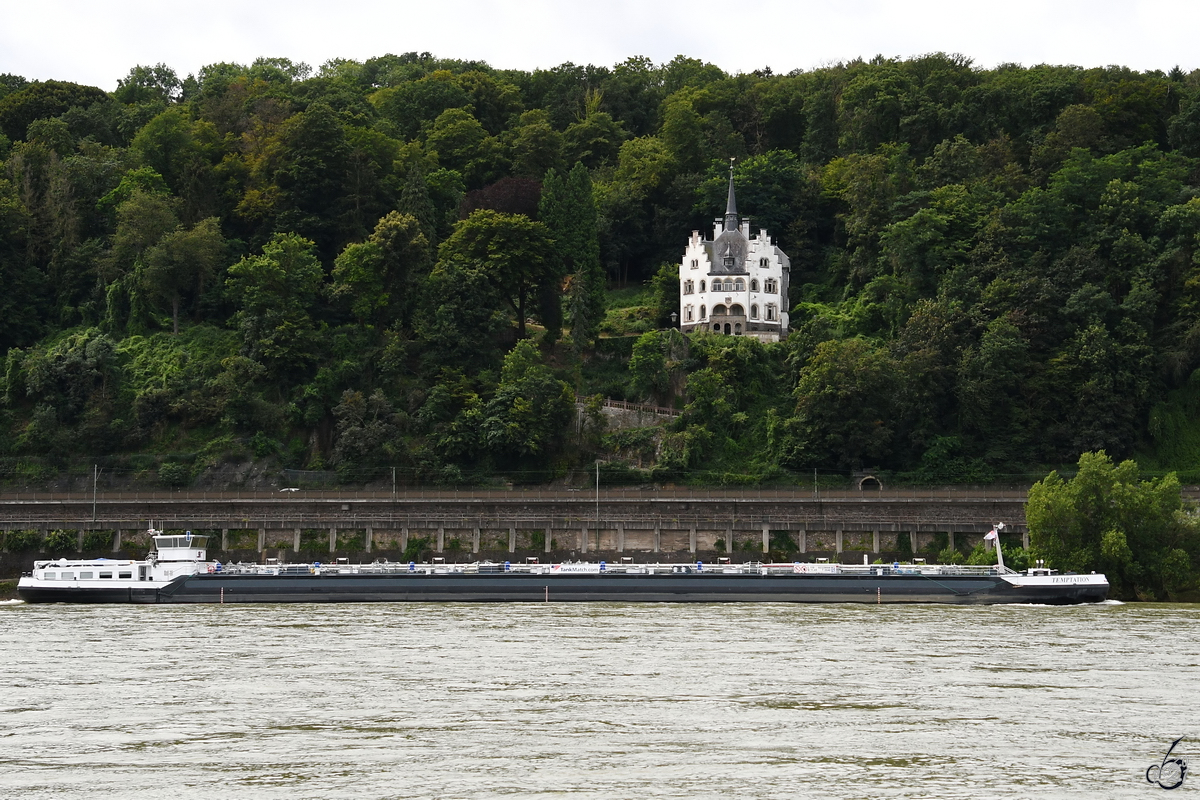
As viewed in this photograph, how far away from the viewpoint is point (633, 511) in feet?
270

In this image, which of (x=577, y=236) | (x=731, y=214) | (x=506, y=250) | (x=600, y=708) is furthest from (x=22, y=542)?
(x=731, y=214)

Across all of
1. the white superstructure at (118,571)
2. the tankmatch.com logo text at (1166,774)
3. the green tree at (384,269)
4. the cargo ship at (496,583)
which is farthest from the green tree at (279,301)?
the tankmatch.com logo text at (1166,774)

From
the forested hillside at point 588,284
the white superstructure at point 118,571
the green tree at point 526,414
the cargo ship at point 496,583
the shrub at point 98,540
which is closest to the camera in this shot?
the cargo ship at point 496,583

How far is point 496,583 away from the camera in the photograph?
68.9 metres

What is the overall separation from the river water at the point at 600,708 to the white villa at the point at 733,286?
184 feet

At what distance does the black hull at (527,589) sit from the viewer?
2633 inches

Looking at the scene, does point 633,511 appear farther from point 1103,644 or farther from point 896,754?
point 896,754

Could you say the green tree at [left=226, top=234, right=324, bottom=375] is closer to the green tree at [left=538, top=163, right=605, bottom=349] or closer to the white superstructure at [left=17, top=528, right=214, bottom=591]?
the green tree at [left=538, top=163, right=605, bottom=349]

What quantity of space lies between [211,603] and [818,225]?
68458 mm

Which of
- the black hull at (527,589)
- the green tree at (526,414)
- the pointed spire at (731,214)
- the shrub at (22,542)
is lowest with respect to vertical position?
the black hull at (527,589)

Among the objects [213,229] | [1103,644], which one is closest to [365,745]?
[1103,644]

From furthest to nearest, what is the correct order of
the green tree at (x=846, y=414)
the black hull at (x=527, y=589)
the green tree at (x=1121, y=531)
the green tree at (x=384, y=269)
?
the green tree at (x=384, y=269) < the green tree at (x=846, y=414) < the black hull at (x=527, y=589) < the green tree at (x=1121, y=531)

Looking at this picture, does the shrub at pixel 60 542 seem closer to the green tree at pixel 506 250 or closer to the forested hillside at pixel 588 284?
the forested hillside at pixel 588 284

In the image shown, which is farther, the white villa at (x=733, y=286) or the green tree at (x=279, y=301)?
the white villa at (x=733, y=286)
